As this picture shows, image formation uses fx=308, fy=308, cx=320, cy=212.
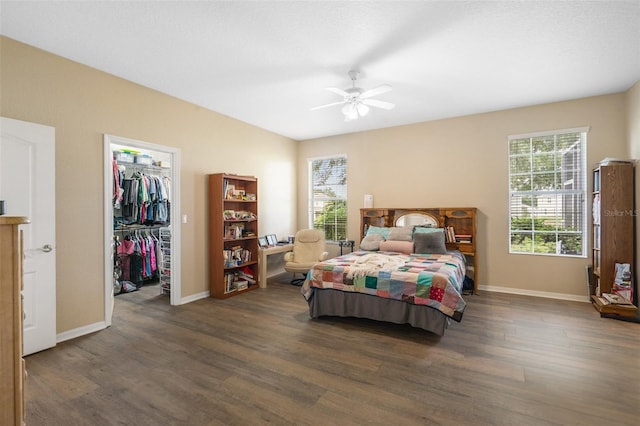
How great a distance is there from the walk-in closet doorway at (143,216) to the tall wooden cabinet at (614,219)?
17.7ft

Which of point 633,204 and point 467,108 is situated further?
point 467,108

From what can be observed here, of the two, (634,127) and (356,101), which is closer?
(356,101)

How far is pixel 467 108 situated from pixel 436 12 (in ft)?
8.50

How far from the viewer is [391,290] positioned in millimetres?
3230

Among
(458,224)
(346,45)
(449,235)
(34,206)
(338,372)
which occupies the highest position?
(346,45)

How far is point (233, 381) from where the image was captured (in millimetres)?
2318

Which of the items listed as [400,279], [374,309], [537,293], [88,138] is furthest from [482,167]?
[88,138]

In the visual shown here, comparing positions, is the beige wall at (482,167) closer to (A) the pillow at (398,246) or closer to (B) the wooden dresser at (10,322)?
(A) the pillow at (398,246)

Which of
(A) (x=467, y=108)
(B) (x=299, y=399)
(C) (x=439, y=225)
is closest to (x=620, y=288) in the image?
(C) (x=439, y=225)

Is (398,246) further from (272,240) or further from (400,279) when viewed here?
(272,240)

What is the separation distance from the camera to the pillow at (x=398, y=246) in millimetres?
4613

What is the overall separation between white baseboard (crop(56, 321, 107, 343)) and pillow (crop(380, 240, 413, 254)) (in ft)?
12.2

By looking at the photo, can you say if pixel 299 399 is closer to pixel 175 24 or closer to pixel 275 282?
pixel 175 24

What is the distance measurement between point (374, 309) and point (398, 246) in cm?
157
